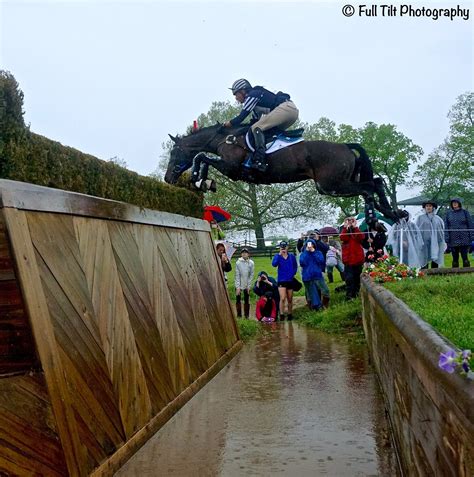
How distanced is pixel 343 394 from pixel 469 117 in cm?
4855

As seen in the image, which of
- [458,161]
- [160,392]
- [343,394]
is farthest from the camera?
[458,161]

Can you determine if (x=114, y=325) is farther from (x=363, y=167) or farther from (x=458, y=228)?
(x=458, y=228)

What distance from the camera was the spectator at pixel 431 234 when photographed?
1293cm

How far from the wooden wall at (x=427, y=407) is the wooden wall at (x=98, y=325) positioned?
1752mm

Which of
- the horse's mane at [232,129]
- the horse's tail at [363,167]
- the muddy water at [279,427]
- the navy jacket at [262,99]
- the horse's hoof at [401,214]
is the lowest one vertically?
the muddy water at [279,427]

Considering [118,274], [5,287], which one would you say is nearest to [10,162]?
[118,274]

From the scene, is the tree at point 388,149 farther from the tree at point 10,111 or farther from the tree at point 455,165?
the tree at point 10,111

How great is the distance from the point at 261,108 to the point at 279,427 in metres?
6.89

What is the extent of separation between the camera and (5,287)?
3.24m

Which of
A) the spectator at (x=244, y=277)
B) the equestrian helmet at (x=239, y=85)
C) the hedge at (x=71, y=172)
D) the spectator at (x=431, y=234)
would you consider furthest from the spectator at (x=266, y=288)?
the hedge at (x=71, y=172)

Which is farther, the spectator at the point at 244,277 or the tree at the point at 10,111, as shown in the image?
the spectator at the point at 244,277

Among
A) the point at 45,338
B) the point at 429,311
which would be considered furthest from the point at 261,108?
the point at 45,338

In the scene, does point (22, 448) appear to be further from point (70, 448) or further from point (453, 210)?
point (453, 210)

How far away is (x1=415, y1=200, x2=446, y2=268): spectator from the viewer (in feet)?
42.4
